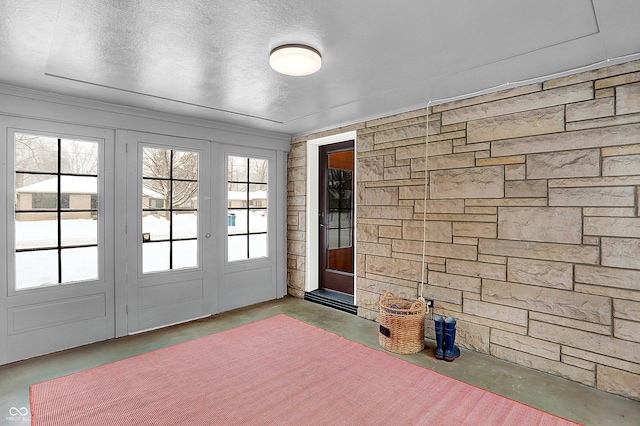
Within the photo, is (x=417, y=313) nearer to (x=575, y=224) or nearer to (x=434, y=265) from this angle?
(x=434, y=265)

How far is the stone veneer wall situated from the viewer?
2.44m

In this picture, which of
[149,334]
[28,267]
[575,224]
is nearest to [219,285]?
[149,334]

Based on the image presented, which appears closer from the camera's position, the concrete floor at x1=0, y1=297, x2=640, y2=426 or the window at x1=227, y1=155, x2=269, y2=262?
the concrete floor at x1=0, y1=297, x2=640, y2=426

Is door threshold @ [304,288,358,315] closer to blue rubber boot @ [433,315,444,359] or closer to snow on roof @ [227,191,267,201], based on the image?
blue rubber boot @ [433,315,444,359]

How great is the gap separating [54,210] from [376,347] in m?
3.32

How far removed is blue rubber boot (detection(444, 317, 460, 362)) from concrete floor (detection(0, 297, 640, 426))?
0.07 meters

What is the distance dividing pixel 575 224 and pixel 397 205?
1.62 metres

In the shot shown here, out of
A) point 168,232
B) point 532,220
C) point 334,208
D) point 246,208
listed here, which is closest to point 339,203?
point 334,208

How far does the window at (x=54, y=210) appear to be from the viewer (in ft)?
10.0

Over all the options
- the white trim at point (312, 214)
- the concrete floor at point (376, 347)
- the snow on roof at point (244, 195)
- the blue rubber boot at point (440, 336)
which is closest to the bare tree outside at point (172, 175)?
the snow on roof at point (244, 195)

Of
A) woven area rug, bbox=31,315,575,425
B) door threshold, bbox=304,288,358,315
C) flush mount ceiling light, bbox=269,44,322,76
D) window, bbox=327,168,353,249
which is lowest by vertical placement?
woven area rug, bbox=31,315,575,425

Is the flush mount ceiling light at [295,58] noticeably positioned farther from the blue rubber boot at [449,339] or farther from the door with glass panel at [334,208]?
the door with glass panel at [334,208]

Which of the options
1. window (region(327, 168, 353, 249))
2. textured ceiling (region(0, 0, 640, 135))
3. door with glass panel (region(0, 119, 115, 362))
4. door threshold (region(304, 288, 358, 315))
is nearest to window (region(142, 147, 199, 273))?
door with glass panel (region(0, 119, 115, 362))

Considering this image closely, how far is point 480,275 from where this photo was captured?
3.13 metres
